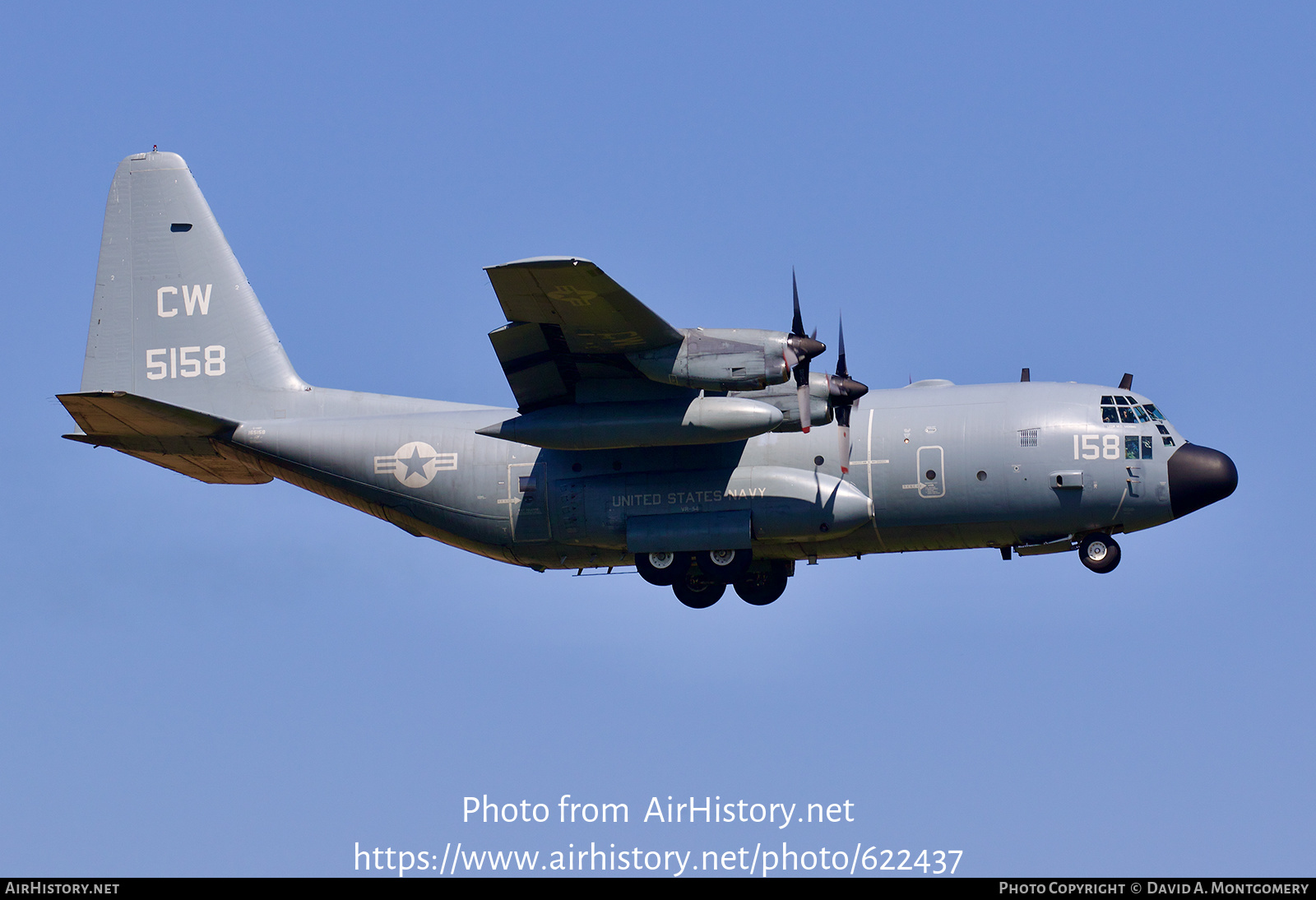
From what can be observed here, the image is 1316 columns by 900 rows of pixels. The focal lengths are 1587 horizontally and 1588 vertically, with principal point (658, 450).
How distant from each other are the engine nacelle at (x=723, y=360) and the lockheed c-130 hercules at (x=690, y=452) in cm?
3

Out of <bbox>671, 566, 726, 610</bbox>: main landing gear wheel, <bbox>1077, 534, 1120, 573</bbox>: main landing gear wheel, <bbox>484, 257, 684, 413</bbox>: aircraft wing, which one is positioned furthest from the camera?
<bbox>671, 566, 726, 610</bbox>: main landing gear wheel

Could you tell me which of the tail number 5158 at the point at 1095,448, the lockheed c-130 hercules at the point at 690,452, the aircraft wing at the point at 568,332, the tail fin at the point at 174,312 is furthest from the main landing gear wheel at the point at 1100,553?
the tail fin at the point at 174,312

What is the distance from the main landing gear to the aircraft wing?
110 inches

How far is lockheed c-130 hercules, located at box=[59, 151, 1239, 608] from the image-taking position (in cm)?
2312

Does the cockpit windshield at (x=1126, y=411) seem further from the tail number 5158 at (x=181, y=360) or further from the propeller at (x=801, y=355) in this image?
the tail number 5158 at (x=181, y=360)

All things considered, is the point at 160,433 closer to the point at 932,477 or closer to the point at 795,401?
the point at 795,401

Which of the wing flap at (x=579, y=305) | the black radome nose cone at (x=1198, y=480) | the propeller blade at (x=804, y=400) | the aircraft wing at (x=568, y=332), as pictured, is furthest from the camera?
the black radome nose cone at (x=1198, y=480)

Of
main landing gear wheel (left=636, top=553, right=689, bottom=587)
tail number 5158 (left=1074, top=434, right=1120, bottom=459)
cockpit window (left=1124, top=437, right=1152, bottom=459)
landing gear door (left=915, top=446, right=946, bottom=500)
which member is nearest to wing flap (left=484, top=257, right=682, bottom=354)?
main landing gear wheel (left=636, top=553, right=689, bottom=587)

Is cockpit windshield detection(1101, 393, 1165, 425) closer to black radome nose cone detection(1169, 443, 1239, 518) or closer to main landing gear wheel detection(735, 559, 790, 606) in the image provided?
black radome nose cone detection(1169, 443, 1239, 518)

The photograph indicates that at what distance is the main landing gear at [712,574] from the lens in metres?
24.8
